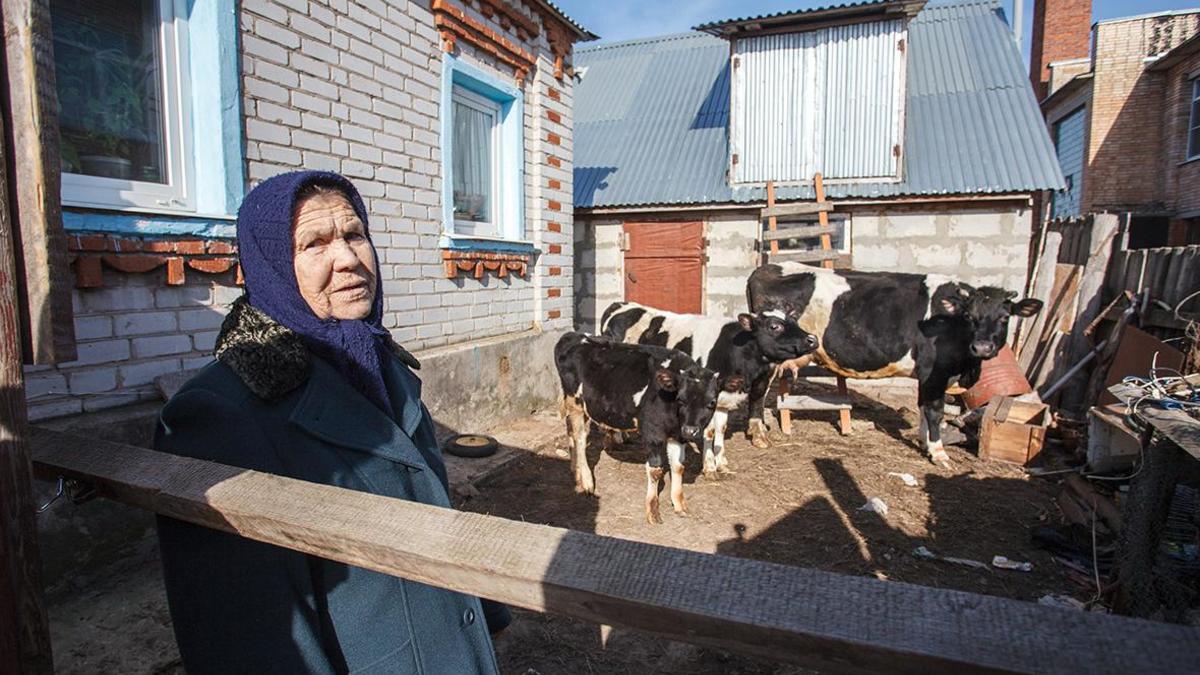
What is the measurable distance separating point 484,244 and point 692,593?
6437 mm

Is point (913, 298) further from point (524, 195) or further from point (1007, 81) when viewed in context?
point (1007, 81)

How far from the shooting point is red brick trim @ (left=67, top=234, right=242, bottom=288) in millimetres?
3225

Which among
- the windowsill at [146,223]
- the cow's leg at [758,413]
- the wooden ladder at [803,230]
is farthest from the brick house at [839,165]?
the windowsill at [146,223]

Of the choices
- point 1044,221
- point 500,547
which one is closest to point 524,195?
point 500,547

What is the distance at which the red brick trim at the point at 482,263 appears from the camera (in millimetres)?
6391

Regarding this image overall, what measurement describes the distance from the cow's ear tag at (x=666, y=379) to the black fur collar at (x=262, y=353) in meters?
3.50

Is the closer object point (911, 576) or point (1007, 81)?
point (911, 576)

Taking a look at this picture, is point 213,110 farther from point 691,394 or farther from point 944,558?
point 944,558

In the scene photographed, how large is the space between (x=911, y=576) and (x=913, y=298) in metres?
3.96

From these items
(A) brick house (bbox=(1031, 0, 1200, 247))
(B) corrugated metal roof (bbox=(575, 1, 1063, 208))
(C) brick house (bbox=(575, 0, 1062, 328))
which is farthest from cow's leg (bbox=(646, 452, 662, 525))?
(A) brick house (bbox=(1031, 0, 1200, 247))

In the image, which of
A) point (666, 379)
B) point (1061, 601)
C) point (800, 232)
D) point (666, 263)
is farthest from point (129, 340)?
point (800, 232)

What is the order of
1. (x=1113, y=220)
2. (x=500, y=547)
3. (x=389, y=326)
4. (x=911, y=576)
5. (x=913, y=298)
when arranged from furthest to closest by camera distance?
(x=1113, y=220), (x=913, y=298), (x=389, y=326), (x=911, y=576), (x=500, y=547)

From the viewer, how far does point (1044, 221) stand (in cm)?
966

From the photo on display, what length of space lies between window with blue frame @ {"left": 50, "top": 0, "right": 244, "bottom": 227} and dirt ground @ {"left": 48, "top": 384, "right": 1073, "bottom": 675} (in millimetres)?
1761
